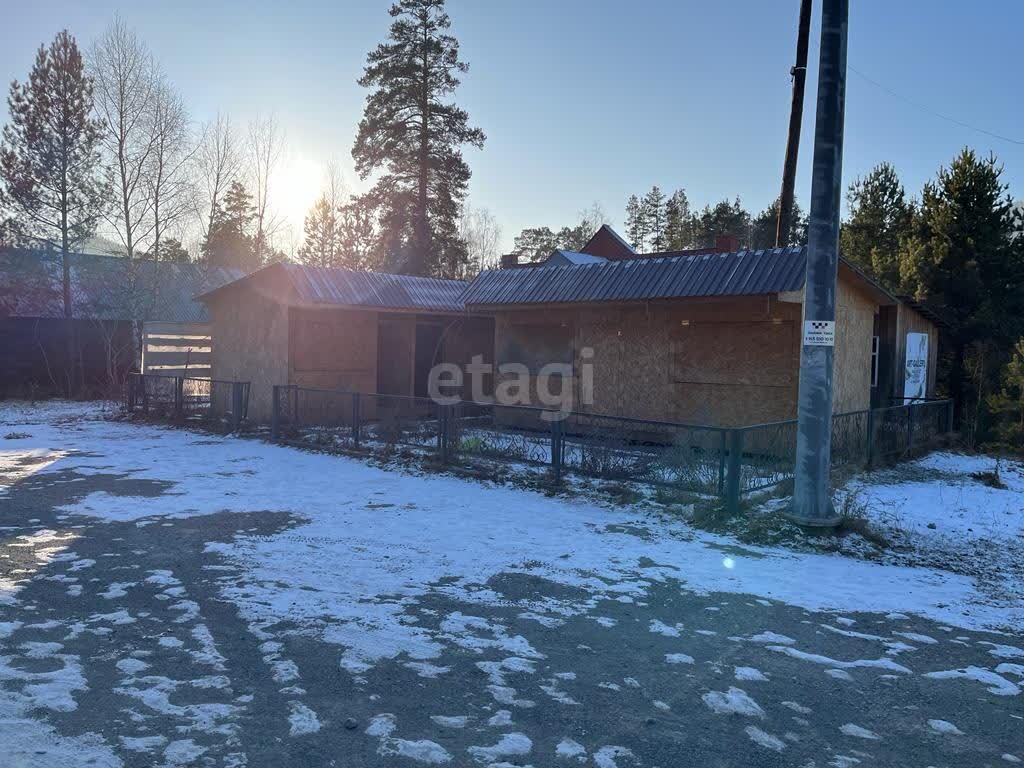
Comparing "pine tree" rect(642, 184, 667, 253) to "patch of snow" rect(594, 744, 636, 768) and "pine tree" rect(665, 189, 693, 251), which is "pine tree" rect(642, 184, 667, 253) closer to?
"pine tree" rect(665, 189, 693, 251)

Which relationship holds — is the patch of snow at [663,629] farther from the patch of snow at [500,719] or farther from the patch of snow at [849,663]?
the patch of snow at [500,719]

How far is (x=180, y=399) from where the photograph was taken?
16.1 meters

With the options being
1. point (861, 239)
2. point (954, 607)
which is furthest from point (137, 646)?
point (861, 239)

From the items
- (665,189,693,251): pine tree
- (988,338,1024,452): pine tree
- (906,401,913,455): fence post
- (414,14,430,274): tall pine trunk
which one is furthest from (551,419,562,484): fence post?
(665,189,693,251): pine tree

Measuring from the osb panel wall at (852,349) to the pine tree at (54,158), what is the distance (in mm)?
23450

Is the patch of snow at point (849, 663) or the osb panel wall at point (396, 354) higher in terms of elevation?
the osb panel wall at point (396, 354)

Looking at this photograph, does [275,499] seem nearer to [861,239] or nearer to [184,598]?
[184,598]

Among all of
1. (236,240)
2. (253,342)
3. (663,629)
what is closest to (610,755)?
(663,629)

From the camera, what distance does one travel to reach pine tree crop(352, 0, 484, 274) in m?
34.1

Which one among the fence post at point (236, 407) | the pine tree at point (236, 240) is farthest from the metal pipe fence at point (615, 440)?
the pine tree at point (236, 240)

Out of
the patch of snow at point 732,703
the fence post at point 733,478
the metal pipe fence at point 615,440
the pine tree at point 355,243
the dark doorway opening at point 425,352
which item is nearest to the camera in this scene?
the patch of snow at point 732,703

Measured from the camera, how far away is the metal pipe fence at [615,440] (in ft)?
27.6

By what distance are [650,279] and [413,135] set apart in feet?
80.7

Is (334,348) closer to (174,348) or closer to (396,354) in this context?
(396,354)
